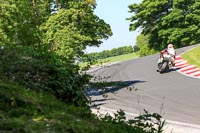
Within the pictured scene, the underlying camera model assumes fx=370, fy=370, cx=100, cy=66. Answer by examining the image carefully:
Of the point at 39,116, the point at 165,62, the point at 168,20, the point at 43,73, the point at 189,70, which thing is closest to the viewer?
the point at 39,116

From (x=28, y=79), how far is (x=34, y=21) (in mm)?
2178

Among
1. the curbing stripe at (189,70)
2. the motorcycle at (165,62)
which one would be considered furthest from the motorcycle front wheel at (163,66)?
the curbing stripe at (189,70)

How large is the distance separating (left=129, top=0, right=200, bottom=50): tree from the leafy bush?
50.7 meters

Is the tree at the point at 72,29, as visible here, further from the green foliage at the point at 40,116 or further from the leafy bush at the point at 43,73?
the green foliage at the point at 40,116

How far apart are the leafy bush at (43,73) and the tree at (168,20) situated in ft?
166

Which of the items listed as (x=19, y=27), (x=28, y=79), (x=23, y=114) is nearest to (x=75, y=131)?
(x=23, y=114)

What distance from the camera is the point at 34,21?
300 inches

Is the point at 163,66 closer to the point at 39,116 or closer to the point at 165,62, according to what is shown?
the point at 165,62

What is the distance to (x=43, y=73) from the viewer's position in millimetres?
5836

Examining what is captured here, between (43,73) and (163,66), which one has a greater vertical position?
(163,66)

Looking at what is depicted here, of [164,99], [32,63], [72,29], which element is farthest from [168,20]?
[32,63]

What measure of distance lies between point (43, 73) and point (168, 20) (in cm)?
5244

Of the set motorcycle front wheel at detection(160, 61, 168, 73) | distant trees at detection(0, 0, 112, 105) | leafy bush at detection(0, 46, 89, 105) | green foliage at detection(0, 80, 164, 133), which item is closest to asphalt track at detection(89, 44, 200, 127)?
motorcycle front wheel at detection(160, 61, 168, 73)

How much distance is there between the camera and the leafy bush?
5.75m
